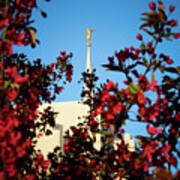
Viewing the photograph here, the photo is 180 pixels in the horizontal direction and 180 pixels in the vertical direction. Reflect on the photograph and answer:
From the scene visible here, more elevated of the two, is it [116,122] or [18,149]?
[116,122]

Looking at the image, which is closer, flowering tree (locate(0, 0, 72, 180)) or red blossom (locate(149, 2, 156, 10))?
flowering tree (locate(0, 0, 72, 180))

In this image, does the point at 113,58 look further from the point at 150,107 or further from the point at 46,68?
the point at 46,68

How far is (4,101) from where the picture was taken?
71.5 inches

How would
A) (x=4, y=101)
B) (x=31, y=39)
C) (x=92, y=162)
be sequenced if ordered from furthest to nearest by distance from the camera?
(x=92, y=162) < (x=31, y=39) < (x=4, y=101)

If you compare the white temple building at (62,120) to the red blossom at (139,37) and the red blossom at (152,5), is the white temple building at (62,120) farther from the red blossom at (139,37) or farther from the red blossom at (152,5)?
the red blossom at (152,5)

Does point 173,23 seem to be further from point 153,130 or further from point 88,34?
point 88,34

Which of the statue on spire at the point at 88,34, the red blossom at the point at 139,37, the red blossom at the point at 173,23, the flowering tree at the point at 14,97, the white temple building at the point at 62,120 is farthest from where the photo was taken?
the statue on spire at the point at 88,34

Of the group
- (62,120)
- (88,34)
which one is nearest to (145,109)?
(62,120)

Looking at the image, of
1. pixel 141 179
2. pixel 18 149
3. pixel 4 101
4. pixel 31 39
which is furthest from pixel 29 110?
pixel 141 179

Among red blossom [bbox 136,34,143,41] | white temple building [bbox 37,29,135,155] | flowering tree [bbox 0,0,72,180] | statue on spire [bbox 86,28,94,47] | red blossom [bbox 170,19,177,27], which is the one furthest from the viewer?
statue on spire [bbox 86,28,94,47]

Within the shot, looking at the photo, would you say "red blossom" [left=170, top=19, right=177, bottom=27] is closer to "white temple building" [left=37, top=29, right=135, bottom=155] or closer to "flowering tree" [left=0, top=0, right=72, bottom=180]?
"flowering tree" [left=0, top=0, right=72, bottom=180]

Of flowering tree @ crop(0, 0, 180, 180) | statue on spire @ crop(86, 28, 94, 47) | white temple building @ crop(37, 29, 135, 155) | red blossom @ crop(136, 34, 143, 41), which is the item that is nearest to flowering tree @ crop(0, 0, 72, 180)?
flowering tree @ crop(0, 0, 180, 180)

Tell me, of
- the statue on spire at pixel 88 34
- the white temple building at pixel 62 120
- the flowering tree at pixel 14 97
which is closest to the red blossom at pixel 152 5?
the flowering tree at pixel 14 97

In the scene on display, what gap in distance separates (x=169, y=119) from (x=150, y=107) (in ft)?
0.94
